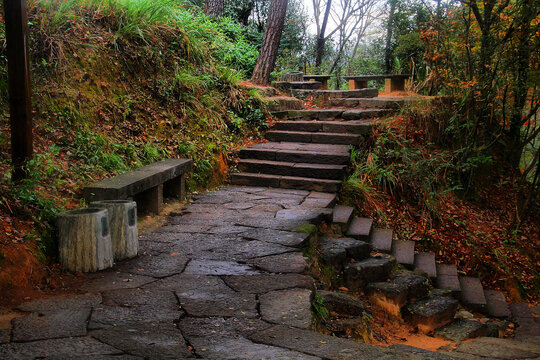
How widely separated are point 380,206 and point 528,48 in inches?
134

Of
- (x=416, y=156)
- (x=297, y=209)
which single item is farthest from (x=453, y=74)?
(x=297, y=209)

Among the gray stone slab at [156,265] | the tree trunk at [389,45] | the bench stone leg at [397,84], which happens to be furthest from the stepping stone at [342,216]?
the tree trunk at [389,45]

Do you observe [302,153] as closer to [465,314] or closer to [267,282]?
[465,314]

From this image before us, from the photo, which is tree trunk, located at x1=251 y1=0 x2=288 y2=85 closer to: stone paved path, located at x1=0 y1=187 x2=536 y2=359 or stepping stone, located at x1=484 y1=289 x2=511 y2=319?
stone paved path, located at x1=0 y1=187 x2=536 y2=359

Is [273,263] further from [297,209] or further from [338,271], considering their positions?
[297,209]

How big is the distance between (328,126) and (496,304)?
3.82 metres

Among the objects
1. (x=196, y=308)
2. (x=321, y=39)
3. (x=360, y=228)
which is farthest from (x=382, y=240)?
(x=321, y=39)

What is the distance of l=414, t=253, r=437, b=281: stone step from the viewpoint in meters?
5.72

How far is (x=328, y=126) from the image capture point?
8219 mm

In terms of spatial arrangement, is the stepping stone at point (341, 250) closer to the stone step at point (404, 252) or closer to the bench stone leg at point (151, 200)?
the stone step at point (404, 252)

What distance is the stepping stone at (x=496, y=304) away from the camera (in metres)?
5.74

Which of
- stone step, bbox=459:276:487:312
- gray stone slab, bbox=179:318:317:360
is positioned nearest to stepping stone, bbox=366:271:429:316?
stone step, bbox=459:276:487:312

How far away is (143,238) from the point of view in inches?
183

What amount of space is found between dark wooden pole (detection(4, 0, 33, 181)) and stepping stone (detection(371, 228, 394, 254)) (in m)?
3.85
